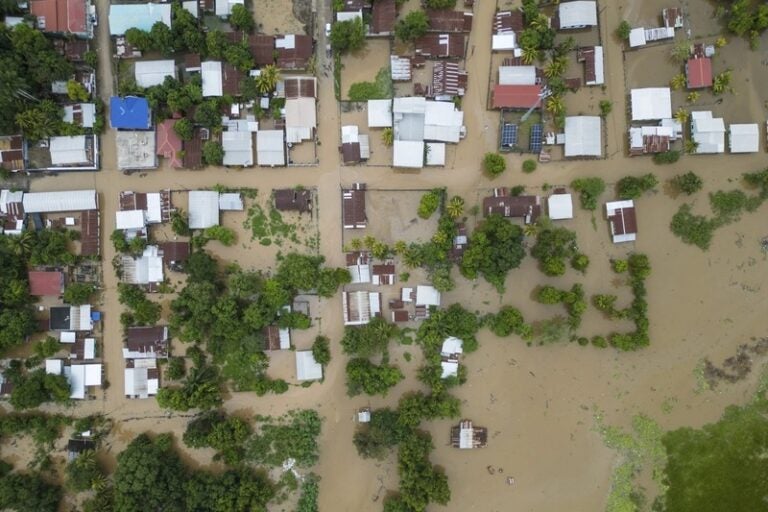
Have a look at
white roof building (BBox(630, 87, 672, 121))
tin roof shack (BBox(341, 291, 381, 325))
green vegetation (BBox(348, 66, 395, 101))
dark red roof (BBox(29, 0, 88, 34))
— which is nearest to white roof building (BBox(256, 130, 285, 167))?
green vegetation (BBox(348, 66, 395, 101))

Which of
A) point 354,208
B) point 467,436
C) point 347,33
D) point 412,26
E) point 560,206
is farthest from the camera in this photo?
point 467,436

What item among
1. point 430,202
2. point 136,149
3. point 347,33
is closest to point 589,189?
point 430,202

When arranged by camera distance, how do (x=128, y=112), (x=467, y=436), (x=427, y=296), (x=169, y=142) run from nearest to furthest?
(x=128, y=112) < (x=169, y=142) < (x=427, y=296) < (x=467, y=436)

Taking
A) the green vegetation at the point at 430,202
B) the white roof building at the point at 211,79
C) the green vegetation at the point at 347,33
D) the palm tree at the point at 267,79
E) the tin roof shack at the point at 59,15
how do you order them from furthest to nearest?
the white roof building at the point at 211,79, the green vegetation at the point at 430,202, the palm tree at the point at 267,79, the tin roof shack at the point at 59,15, the green vegetation at the point at 347,33

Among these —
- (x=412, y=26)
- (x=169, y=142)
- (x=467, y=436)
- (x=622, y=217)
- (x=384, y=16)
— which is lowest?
(x=467, y=436)

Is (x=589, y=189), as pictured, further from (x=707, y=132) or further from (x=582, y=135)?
(x=707, y=132)

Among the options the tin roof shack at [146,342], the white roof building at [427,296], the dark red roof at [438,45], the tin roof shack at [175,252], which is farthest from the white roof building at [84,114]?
the white roof building at [427,296]

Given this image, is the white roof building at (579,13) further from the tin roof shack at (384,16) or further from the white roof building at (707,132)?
the tin roof shack at (384,16)

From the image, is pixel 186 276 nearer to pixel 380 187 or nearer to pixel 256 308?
pixel 256 308
